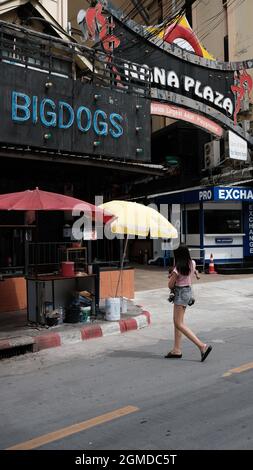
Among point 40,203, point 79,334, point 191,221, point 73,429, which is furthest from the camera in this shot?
point 191,221

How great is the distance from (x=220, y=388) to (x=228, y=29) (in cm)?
2386

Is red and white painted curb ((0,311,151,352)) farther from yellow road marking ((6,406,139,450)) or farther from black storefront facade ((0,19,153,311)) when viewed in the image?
yellow road marking ((6,406,139,450))

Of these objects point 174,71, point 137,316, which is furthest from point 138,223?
point 174,71

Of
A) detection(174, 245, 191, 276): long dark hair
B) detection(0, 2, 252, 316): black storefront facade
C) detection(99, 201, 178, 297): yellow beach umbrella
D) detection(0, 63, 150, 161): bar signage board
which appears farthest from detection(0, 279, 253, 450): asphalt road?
detection(0, 63, 150, 161): bar signage board

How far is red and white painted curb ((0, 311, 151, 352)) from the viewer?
818 centimetres

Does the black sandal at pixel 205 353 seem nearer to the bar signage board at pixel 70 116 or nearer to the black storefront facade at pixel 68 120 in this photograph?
the black storefront facade at pixel 68 120

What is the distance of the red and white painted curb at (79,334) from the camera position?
8.18 meters

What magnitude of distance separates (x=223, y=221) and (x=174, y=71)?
7.78m

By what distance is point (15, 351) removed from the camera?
26.7 ft

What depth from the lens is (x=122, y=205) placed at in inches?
400

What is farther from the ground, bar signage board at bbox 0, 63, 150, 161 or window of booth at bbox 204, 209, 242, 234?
bar signage board at bbox 0, 63, 150, 161

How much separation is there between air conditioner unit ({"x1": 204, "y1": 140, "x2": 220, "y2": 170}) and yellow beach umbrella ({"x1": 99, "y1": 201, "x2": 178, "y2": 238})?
41.2 feet

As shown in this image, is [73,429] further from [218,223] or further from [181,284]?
[218,223]

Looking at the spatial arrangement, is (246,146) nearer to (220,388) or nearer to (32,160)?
(32,160)
